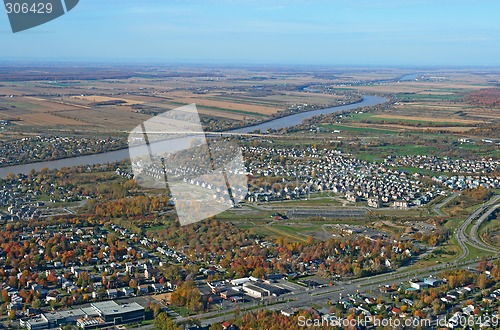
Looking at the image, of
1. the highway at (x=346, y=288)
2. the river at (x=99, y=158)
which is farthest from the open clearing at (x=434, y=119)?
the highway at (x=346, y=288)

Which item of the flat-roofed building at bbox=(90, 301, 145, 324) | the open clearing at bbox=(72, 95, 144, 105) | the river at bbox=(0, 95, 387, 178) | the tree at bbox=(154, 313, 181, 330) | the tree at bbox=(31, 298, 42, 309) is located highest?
the open clearing at bbox=(72, 95, 144, 105)

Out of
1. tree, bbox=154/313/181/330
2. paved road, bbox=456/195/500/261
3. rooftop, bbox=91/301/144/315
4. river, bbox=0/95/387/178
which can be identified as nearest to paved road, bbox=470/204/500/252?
paved road, bbox=456/195/500/261

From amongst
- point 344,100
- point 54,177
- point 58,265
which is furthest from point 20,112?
point 58,265

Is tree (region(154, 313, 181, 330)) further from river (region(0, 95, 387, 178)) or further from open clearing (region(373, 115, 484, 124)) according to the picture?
open clearing (region(373, 115, 484, 124))

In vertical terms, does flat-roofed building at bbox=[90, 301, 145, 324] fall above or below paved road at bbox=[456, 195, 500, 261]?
above

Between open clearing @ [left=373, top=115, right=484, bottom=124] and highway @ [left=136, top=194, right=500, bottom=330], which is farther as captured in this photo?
open clearing @ [left=373, top=115, right=484, bottom=124]

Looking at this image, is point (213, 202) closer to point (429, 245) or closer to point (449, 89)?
point (429, 245)

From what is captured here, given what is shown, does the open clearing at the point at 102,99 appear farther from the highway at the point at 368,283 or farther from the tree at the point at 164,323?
the tree at the point at 164,323

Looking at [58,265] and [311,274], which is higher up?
[58,265]
